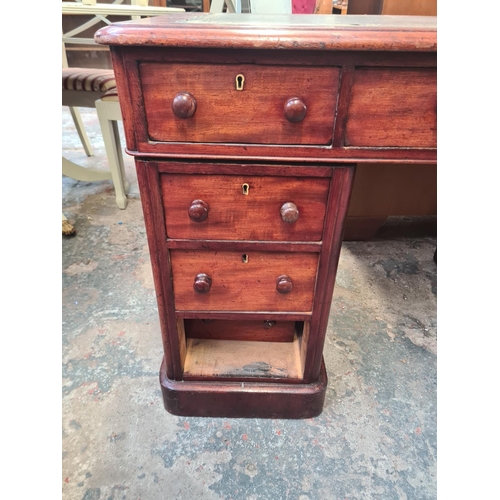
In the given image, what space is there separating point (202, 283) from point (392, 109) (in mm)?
495

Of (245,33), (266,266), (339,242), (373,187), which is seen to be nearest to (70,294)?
(266,266)

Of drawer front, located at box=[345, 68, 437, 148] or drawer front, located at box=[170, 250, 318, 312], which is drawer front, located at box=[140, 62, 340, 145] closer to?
drawer front, located at box=[345, 68, 437, 148]

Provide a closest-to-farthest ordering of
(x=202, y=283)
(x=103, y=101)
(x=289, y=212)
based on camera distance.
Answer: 1. (x=289, y=212)
2. (x=202, y=283)
3. (x=103, y=101)

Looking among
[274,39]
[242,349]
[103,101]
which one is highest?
[274,39]

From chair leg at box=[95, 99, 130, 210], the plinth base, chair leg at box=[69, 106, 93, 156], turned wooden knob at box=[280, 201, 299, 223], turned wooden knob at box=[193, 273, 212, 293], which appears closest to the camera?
Result: turned wooden knob at box=[280, 201, 299, 223]

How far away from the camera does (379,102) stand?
62 cm

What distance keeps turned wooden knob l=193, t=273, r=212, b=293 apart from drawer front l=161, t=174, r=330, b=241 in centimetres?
10

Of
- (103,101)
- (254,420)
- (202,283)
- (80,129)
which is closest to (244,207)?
(202,283)

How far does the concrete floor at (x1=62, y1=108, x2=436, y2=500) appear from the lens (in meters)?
0.88

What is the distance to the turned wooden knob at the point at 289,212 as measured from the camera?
2.32 ft

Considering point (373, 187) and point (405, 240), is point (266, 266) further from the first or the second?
point (405, 240)

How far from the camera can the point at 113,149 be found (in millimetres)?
1847

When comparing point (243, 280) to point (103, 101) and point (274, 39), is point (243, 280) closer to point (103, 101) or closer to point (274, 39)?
point (274, 39)

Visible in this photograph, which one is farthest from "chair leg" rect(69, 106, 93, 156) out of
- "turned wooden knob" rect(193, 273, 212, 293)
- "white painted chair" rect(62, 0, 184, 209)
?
"turned wooden knob" rect(193, 273, 212, 293)
